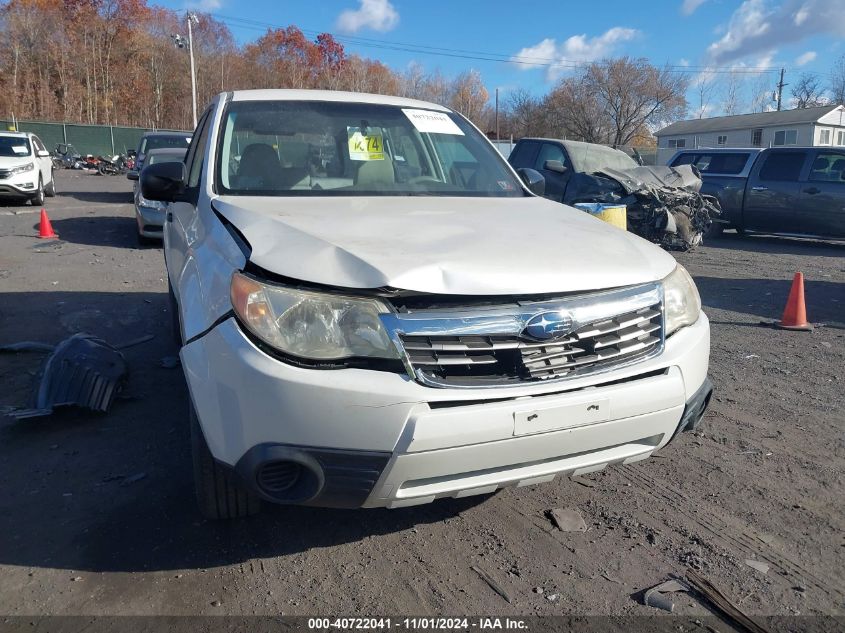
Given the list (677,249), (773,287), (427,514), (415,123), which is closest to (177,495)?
(427,514)

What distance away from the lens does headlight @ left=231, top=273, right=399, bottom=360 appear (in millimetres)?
2221

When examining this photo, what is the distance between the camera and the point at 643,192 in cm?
1105

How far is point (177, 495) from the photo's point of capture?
10.3 feet

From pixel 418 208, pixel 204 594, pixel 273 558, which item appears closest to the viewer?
pixel 204 594

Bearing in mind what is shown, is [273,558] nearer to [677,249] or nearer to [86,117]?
[677,249]

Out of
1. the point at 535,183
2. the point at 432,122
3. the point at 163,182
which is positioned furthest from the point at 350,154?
the point at 535,183

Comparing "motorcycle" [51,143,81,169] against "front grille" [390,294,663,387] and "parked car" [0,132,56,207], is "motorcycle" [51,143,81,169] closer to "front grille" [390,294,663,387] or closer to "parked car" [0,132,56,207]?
"parked car" [0,132,56,207]

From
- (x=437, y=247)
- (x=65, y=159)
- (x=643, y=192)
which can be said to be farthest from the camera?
(x=65, y=159)

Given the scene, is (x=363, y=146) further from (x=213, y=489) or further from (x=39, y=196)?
(x=39, y=196)

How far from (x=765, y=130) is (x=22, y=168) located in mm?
46825

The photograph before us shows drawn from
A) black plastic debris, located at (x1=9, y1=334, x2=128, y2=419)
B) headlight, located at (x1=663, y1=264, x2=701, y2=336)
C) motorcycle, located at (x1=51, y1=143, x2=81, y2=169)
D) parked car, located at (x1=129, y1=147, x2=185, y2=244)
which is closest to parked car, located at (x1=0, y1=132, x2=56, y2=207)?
parked car, located at (x1=129, y1=147, x2=185, y2=244)

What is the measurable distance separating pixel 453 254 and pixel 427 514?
1.24 m

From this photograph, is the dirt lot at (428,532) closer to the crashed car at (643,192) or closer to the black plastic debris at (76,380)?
the black plastic debris at (76,380)

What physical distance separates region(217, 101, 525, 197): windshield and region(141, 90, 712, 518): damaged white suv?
1.92 ft
